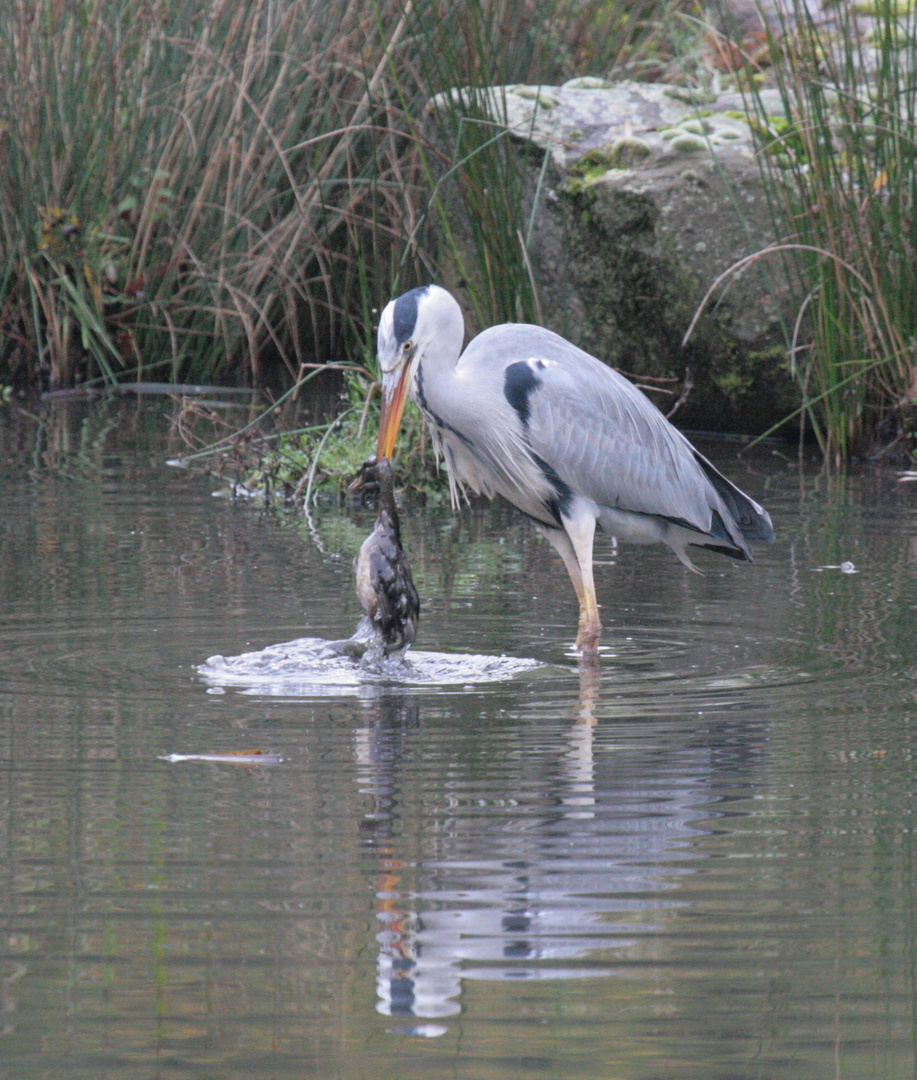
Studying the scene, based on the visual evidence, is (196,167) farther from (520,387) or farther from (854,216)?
(520,387)

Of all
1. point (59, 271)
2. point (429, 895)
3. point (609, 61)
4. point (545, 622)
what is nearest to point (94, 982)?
point (429, 895)

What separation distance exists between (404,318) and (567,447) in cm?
88

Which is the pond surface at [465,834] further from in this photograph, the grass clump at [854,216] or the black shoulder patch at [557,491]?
the grass clump at [854,216]

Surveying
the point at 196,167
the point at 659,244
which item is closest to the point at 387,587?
the point at 659,244

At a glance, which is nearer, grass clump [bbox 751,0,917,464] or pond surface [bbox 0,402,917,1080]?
pond surface [bbox 0,402,917,1080]

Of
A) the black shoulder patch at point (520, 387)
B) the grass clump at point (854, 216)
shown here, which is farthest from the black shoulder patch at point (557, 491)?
the grass clump at point (854, 216)

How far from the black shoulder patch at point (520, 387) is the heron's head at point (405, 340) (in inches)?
12.9

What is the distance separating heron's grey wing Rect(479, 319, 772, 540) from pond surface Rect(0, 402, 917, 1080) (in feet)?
1.15

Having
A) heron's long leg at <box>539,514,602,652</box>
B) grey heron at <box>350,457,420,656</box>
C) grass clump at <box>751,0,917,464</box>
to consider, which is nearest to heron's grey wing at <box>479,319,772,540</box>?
heron's long leg at <box>539,514,602,652</box>

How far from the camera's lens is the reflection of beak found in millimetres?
5605

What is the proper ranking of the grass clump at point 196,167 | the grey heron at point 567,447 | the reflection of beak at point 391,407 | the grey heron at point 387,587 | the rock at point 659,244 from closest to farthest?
the grey heron at point 387,587, the reflection of beak at point 391,407, the grey heron at point 567,447, the rock at point 659,244, the grass clump at point 196,167

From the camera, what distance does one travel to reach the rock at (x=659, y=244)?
1010 centimetres

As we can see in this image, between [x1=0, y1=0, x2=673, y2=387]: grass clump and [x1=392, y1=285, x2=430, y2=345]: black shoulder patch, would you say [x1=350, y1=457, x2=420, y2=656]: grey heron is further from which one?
[x1=0, y1=0, x2=673, y2=387]: grass clump

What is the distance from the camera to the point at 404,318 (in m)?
5.64
